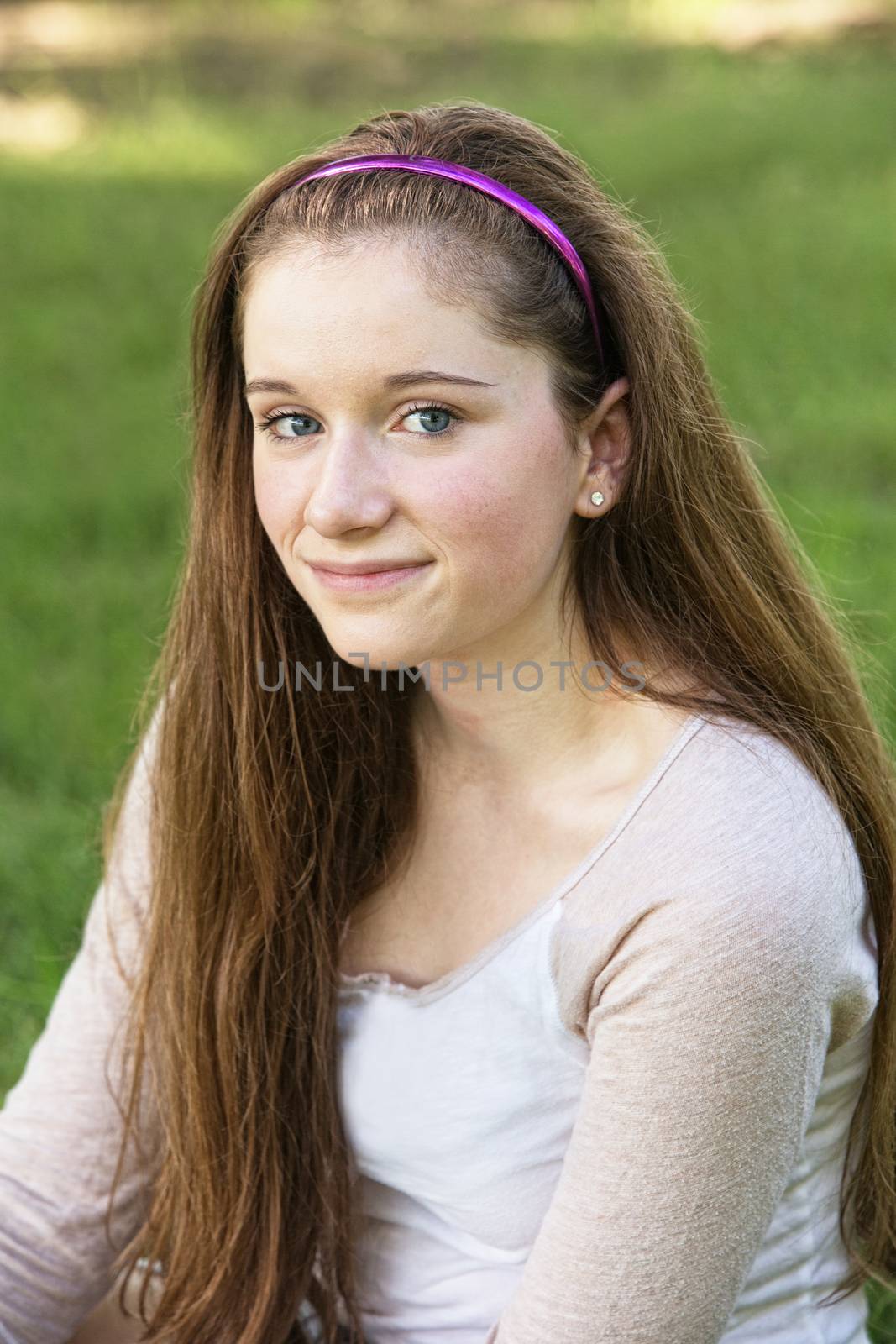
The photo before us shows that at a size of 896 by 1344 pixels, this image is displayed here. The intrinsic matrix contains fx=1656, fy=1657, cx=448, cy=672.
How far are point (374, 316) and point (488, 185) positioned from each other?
0.20 meters

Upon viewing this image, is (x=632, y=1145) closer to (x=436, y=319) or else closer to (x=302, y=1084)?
(x=302, y=1084)

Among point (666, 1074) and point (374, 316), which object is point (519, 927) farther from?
point (374, 316)

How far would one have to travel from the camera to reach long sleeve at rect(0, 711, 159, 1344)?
2.04 metres

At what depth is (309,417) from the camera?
1745 mm

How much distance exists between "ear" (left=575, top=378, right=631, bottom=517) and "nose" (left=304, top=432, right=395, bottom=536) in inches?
9.3

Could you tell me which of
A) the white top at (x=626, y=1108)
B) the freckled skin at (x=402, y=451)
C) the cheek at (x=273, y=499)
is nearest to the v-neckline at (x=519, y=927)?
the white top at (x=626, y=1108)

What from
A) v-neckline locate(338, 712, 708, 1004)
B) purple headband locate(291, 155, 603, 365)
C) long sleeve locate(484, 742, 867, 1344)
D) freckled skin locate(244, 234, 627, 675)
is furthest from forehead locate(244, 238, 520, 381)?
long sleeve locate(484, 742, 867, 1344)

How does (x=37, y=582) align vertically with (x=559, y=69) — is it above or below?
below

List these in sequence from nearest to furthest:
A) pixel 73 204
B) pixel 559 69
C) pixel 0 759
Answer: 1. pixel 0 759
2. pixel 73 204
3. pixel 559 69

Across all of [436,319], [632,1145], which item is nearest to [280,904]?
[632,1145]

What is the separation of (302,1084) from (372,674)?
0.51 m

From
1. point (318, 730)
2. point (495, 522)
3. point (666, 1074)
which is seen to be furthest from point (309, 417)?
point (666, 1074)

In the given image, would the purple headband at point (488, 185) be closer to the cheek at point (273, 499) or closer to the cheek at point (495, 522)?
the cheek at point (495, 522)

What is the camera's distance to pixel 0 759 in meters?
3.93
